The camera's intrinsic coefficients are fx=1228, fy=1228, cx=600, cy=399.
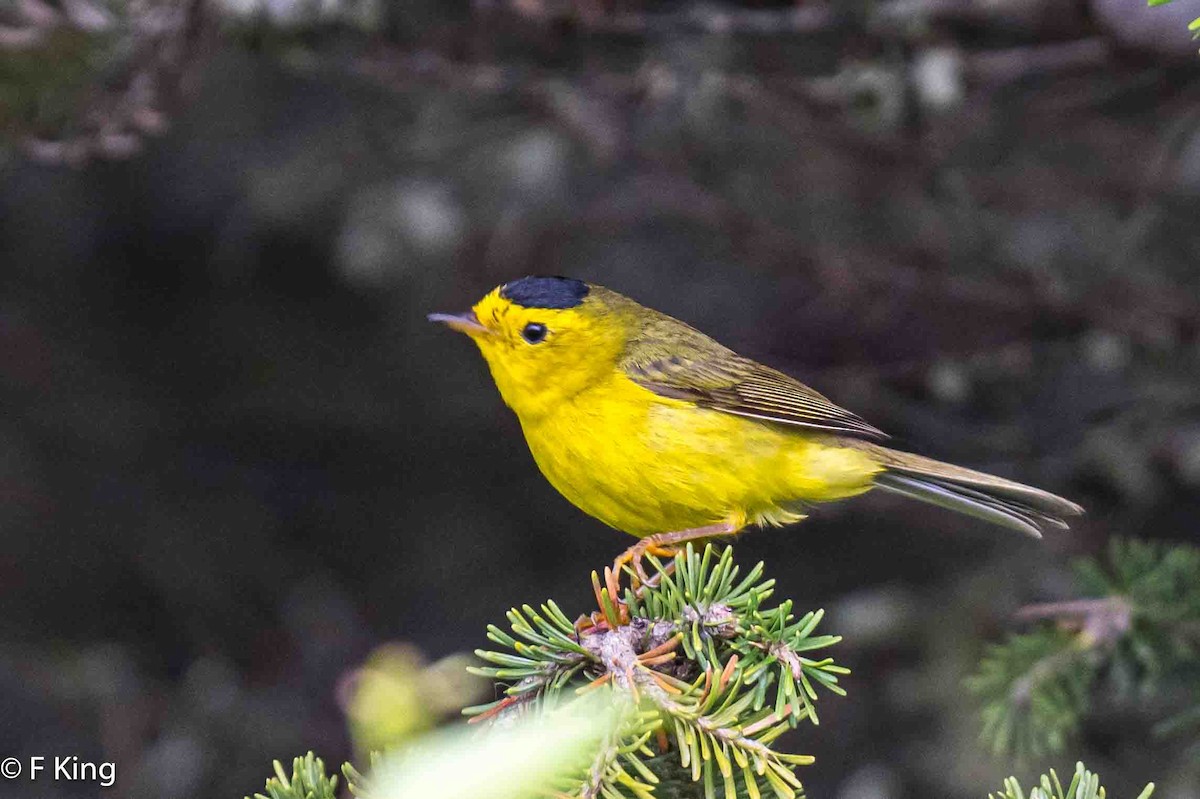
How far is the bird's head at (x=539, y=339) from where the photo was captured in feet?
10.5

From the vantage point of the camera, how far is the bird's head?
321 centimetres

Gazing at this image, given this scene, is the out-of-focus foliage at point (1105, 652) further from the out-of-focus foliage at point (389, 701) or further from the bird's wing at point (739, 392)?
the out-of-focus foliage at point (389, 701)

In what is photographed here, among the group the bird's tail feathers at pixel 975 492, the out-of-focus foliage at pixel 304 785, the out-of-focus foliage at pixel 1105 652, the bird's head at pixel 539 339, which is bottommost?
the out-of-focus foliage at pixel 1105 652

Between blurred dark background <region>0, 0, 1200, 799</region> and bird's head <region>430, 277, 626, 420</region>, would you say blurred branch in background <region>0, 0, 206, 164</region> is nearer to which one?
blurred dark background <region>0, 0, 1200, 799</region>

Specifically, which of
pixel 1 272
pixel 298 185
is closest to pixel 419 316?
pixel 298 185

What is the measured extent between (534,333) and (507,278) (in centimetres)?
145

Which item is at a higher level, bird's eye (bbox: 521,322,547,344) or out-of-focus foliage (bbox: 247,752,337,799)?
bird's eye (bbox: 521,322,547,344)

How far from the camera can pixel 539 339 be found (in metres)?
3.29

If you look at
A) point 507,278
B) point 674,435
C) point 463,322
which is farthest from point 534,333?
point 507,278

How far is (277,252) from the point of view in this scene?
16.7 feet

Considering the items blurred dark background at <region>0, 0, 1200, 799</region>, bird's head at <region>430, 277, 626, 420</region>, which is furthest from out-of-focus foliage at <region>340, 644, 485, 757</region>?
blurred dark background at <region>0, 0, 1200, 799</region>

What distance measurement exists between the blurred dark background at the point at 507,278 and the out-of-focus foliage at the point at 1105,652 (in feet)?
2.72

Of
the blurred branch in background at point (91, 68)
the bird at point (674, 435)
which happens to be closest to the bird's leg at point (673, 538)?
the bird at point (674, 435)

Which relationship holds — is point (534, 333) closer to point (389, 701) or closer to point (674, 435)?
point (674, 435)
